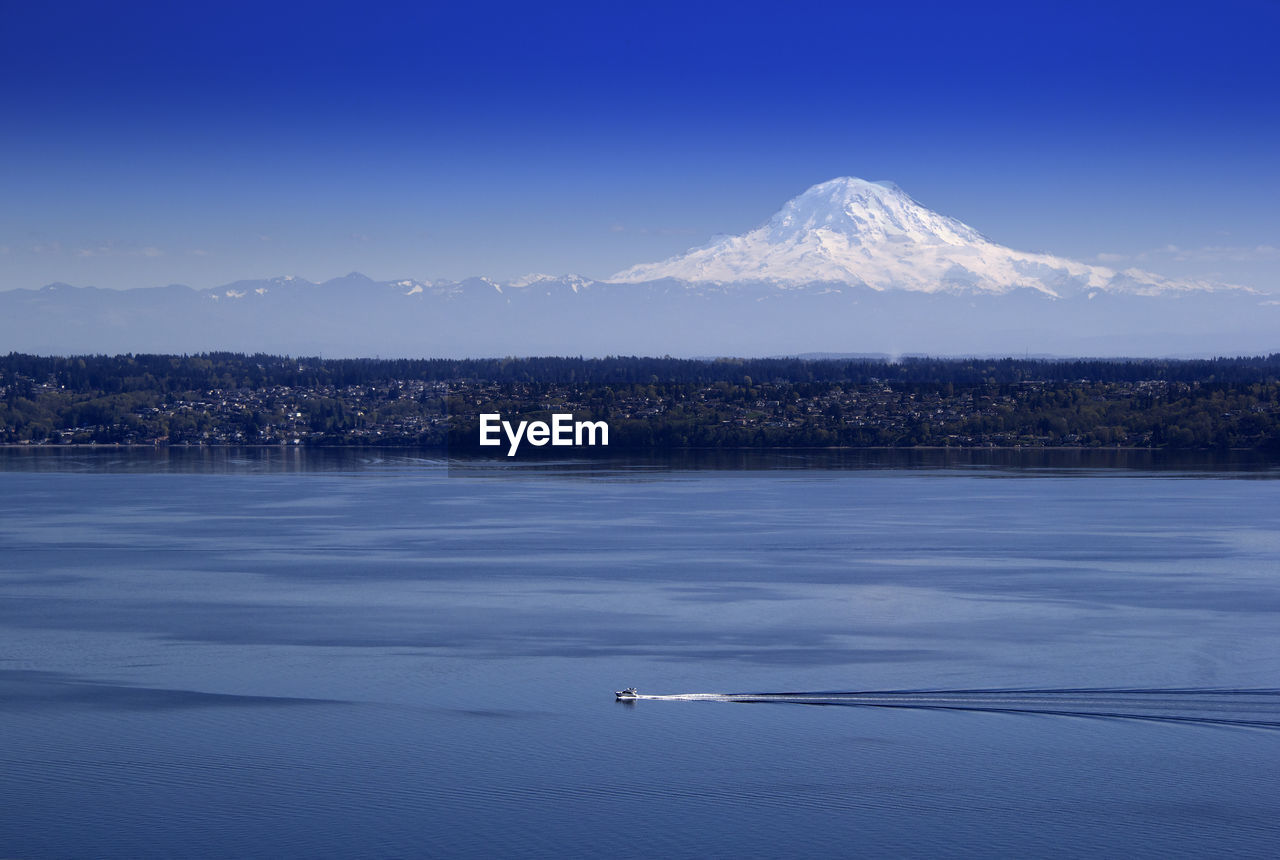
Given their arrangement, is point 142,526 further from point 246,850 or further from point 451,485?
point 246,850

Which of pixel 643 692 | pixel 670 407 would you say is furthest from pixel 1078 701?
pixel 670 407

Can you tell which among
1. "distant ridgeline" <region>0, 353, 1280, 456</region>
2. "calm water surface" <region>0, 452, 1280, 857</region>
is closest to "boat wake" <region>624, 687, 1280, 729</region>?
"calm water surface" <region>0, 452, 1280, 857</region>

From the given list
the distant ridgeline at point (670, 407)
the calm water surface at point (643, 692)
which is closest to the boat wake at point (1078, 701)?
the calm water surface at point (643, 692)

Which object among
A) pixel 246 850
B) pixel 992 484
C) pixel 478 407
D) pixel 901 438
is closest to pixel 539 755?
pixel 246 850

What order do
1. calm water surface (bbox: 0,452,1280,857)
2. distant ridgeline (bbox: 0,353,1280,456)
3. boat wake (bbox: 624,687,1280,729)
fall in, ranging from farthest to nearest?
distant ridgeline (bbox: 0,353,1280,456), boat wake (bbox: 624,687,1280,729), calm water surface (bbox: 0,452,1280,857)

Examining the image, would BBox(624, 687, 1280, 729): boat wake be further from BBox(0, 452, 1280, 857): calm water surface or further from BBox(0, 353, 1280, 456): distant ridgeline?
BBox(0, 353, 1280, 456): distant ridgeline
